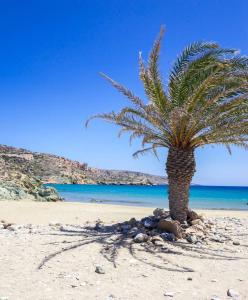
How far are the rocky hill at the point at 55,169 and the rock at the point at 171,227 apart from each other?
62.2 meters

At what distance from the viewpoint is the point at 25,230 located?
36.3 feet

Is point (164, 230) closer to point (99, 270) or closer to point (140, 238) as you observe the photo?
point (140, 238)

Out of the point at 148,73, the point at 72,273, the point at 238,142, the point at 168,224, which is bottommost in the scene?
the point at 72,273

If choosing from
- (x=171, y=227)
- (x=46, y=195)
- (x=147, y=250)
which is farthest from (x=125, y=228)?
(x=46, y=195)

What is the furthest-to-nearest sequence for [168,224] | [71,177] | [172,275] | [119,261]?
[71,177] → [168,224] → [119,261] → [172,275]

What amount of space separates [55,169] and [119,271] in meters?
97.8

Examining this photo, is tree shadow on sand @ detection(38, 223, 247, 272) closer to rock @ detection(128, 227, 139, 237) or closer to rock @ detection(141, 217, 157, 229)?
rock @ detection(128, 227, 139, 237)

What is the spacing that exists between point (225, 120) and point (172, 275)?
196 inches

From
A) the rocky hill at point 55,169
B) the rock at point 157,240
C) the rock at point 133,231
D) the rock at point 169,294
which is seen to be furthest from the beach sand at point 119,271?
the rocky hill at point 55,169

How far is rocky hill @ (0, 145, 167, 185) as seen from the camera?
86.4m

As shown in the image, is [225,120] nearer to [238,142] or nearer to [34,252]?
[238,142]

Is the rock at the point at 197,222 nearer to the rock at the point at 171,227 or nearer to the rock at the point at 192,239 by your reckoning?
the rock at the point at 171,227

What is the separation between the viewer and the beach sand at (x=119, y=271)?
5.94 meters

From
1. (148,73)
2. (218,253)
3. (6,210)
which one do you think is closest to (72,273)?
(218,253)
